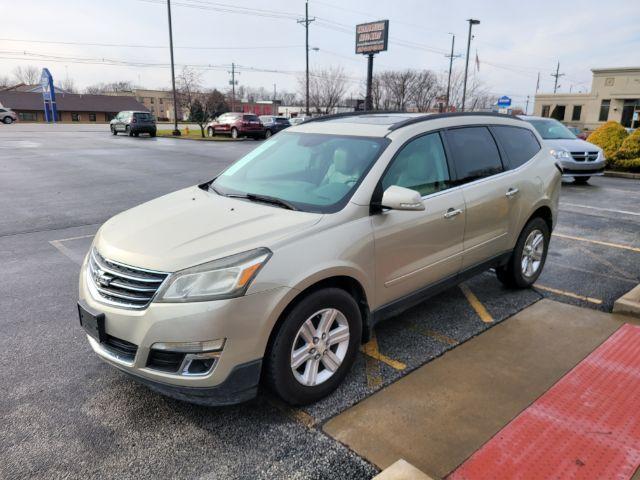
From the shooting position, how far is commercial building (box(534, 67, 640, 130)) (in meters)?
46.0

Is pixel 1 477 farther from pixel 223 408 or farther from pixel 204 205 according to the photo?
pixel 204 205

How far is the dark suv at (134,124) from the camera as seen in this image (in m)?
31.1

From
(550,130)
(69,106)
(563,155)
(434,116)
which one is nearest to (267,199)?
(434,116)

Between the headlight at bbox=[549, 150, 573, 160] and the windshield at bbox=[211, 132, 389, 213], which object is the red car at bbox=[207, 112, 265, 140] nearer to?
the headlight at bbox=[549, 150, 573, 160]

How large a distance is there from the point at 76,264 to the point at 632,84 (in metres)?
54.1

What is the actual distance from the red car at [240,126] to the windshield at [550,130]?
68.1 ft

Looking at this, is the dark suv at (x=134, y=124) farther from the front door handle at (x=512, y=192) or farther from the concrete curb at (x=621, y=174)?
the front door handle at (x=512, y=192)

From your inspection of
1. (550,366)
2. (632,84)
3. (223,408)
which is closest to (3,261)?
(223,408)

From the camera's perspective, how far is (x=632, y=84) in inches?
1810

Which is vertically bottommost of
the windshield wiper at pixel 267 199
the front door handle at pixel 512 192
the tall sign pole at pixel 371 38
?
the front door handle at pixel 512 192

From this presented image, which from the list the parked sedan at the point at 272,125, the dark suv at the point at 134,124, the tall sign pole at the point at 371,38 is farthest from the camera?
the tall sign pole at the point at 371,38

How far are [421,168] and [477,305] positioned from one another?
1723mm

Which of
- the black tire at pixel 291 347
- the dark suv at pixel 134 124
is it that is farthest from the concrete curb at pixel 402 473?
the dark suv at pixel 134 124

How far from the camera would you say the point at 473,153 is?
428 cm
